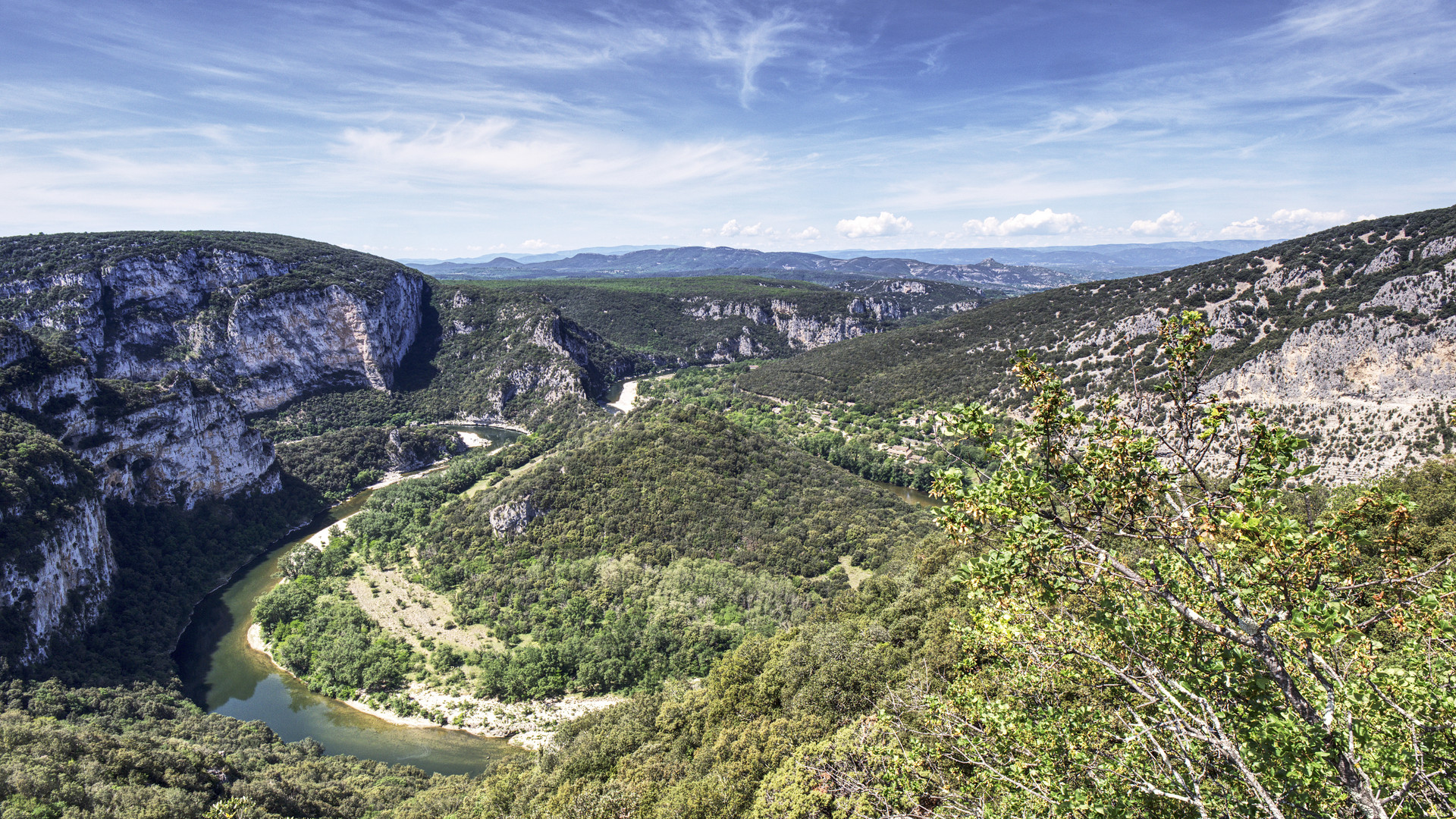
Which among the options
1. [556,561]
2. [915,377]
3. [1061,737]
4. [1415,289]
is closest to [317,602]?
[556,561]

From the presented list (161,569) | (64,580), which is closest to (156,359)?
(161,569)

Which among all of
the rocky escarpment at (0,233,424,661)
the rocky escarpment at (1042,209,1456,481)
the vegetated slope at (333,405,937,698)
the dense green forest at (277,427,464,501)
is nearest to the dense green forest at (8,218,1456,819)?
the vegetated slope at (333,405,937,698)

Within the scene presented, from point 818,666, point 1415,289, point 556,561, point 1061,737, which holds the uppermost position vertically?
point 1415,289

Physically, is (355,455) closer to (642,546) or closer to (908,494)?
(642,546)

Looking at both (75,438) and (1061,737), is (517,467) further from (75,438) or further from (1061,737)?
(1061,737)

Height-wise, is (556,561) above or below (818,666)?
below

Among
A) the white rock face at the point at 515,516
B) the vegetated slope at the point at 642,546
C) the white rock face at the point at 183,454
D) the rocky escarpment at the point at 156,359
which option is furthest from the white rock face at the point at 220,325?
the white rock face at the point at 515,516

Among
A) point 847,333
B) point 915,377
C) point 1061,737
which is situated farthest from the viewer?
point 847,333
